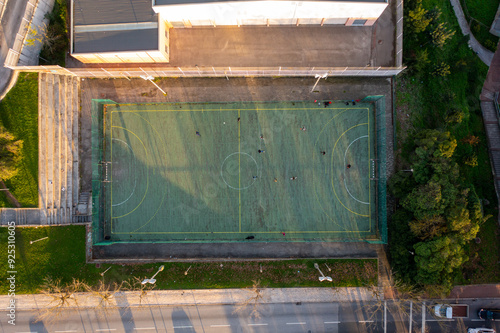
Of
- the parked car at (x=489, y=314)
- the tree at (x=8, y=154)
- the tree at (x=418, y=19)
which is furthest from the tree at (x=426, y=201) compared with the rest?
the tree at (x=8, y=154)

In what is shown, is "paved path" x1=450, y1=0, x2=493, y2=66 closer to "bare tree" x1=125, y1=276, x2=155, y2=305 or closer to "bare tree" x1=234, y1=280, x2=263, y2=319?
"bare tree" x1=234, y1=280, x2=263, y2=319

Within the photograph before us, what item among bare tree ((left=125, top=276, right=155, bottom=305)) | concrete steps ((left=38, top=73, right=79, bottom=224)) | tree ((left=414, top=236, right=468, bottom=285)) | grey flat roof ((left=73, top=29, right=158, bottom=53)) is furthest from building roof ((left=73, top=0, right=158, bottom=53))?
tree ((left=414, top=236, right=468, bottom=285))

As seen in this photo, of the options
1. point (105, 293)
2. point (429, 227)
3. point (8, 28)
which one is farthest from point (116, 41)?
point (429, 227)

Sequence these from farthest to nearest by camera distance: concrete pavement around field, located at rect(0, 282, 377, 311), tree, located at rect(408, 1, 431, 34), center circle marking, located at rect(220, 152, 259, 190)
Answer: center circle marking, located at rect(220, 152, 259, 190), concrete pavement around field, located at rect(0, 282, 377, 311), tree, located at rect(408, 1, 431, 34)

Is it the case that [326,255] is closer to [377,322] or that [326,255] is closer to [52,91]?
[377,322]

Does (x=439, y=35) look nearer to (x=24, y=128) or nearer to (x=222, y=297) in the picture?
(x=222, y=297)

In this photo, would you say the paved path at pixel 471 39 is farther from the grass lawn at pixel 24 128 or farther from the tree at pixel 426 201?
the grass lawn at pixel 24 128
